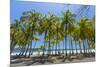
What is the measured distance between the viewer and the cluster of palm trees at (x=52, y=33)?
5.77 feet

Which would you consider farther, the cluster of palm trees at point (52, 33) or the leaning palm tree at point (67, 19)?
the leaning palm tree at point (67, 19)

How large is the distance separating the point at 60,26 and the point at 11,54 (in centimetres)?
52

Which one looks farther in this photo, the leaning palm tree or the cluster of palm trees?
the leaning palm tree

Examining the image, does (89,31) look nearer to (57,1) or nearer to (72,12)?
(72,12)

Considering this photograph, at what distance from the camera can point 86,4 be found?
1982 mm

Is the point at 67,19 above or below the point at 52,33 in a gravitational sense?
above

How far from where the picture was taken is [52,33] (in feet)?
6.08

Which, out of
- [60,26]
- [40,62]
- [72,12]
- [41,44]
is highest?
[72,12]

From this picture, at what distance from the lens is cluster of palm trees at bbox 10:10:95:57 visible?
176cm

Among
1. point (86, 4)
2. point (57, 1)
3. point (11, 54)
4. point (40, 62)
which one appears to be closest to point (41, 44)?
point (40, 62)
